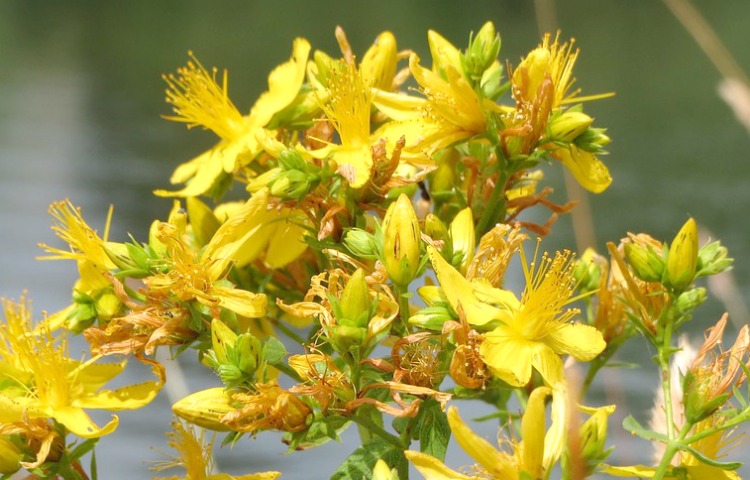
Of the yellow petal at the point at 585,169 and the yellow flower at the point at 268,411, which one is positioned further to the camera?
the yellow petal at the point at 585,169

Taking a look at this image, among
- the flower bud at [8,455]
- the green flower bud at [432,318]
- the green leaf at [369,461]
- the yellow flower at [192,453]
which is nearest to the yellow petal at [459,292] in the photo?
the green flower bud at [432,318]

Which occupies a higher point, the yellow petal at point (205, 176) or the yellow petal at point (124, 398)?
the yellow petal at point (205, 176)

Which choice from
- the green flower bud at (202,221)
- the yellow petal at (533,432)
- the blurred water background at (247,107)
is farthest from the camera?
the blurred water background at (247,107)

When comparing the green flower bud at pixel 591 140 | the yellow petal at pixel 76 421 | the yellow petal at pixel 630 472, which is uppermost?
the green flower bud at pixel 591 140

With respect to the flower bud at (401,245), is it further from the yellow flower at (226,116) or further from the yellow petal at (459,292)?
the yellow flower at (226,116)

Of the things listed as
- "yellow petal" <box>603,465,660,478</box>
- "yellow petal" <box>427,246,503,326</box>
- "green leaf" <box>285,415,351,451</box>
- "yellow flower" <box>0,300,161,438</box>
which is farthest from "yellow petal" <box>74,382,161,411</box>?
"yellow petal" <box>603,465,660,478</box>

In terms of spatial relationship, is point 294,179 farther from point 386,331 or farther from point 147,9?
point 147,9
